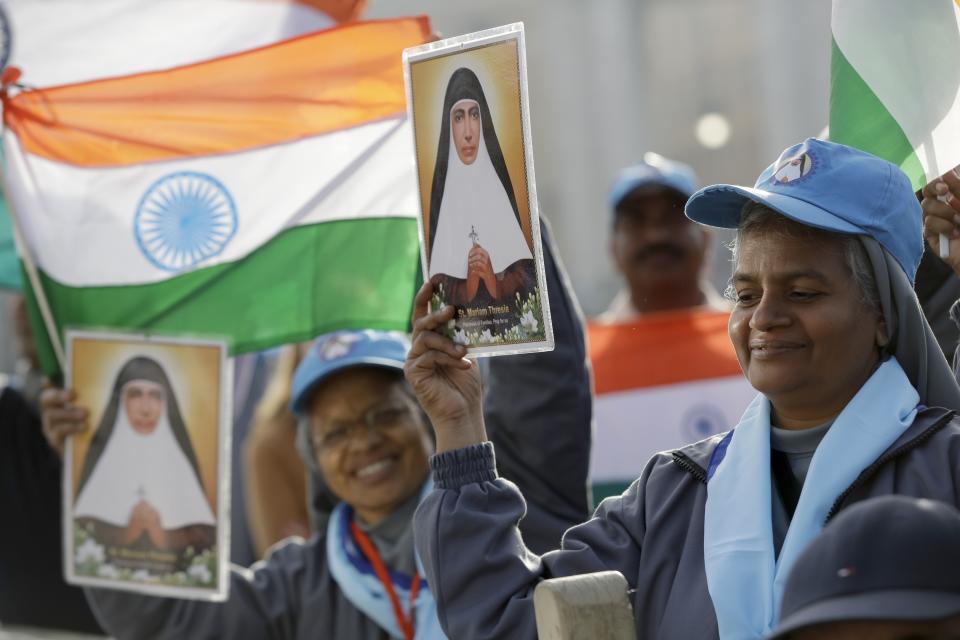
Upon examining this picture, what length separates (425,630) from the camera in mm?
3461

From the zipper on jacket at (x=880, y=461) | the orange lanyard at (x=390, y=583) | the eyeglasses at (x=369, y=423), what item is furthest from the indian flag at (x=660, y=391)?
the zipper on jacket at (x=880, y=461)

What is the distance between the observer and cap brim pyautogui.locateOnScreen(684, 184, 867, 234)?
2.34 metres

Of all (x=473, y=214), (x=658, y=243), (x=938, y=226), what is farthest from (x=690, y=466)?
(x=658, y=243)

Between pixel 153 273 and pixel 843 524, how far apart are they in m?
2.94

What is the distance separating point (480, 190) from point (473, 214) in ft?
0.15

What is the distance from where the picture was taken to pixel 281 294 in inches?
165

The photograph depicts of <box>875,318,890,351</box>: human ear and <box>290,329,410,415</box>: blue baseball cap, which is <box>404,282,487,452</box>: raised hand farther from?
<box>290,329,410,415</box>: blue baseball cap

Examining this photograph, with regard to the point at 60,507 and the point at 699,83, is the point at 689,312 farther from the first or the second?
the point at 699,83

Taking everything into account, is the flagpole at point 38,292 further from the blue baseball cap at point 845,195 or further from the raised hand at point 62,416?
the blue baseball cap at point 845,195

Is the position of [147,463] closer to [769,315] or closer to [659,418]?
[659,418]

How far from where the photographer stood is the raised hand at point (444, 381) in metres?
2.69

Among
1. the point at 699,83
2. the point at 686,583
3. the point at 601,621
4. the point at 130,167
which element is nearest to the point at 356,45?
the point at 130,167

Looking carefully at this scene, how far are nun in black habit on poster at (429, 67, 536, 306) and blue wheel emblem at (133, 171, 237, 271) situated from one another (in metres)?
1.51

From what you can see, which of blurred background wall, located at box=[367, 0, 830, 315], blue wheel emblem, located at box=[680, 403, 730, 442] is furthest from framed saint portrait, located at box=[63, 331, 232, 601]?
blurred background wall, located at box=[367, 0, 830, 315]
